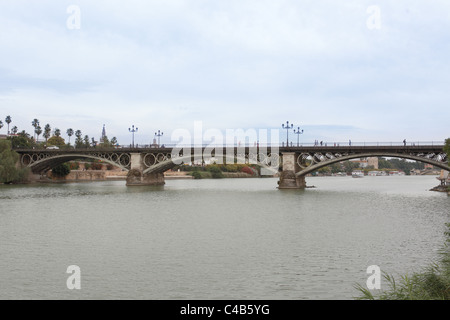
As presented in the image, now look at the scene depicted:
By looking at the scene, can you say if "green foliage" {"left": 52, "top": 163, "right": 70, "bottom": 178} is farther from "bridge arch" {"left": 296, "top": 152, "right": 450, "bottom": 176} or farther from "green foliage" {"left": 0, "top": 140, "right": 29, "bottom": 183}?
"bridge arch" {"left": 296, "top": 152, "right": 450, "bottom": 176}

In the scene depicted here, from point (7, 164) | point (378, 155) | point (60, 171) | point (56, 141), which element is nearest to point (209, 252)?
point (378, 155)

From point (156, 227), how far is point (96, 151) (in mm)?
73103

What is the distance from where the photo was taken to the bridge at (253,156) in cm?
7631

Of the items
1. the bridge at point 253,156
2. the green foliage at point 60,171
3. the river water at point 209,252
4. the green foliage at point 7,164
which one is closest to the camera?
the river water at point 209,252

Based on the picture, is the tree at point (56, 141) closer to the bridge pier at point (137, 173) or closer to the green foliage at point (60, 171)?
the green foliage at point (60, 171)

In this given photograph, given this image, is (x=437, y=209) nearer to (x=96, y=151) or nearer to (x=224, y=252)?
(x=224, y=252)

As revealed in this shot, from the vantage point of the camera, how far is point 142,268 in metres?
20.8

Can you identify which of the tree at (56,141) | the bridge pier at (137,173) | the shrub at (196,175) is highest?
the tree at (56,141)

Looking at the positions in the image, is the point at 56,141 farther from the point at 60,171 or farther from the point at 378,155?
the point at 378,155

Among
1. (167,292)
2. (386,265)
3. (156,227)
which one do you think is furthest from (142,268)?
(156,227)

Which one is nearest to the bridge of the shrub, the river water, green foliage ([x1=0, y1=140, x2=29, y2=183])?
green foliage ([x1=0, y1=140, x2=29, y2=183])

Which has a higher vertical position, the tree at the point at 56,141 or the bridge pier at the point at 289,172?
the tree at the point at 56,141

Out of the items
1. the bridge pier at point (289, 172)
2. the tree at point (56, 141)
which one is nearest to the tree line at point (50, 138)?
the tree at point (56, 141)

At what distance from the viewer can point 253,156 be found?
290ft
